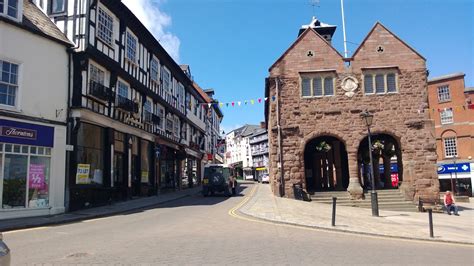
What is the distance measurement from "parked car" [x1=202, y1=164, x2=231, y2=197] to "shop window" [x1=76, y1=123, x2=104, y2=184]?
358 inches

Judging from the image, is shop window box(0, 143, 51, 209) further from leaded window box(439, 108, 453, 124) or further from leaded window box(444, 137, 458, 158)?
leaded window box(444, 137, 458, 158)

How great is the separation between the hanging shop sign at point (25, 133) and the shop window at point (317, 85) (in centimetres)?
1564

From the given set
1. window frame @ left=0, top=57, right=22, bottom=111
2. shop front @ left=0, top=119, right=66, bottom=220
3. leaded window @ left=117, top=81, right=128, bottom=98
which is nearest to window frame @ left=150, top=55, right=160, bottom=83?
leaded window @ left=117, top=81, right=128, bottom=98

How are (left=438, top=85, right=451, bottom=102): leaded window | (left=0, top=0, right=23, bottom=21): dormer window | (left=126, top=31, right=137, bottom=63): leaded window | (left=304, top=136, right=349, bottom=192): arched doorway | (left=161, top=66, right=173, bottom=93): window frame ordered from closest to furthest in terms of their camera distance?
(left=0, top=0, right=23, bottom=21): dormer window < (left=126, top=31, right=137, bottom=63): leaded window < (left=304, top=136, right=349, bottom=192): arched doorway < (left=161, top=66, right=173, bottom=93): window frame < (left=438, top=85, right=451, bottom=102): leaded window

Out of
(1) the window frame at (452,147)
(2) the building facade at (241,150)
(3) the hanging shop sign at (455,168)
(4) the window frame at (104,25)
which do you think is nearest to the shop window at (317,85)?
(4) the window frame at (104,25)

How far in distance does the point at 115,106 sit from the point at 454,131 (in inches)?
1391

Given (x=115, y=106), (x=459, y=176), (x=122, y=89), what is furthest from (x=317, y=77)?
(x=459, y=176)

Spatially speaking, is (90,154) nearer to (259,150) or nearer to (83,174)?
(83,174)

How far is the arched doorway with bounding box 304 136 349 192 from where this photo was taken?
2791 cm

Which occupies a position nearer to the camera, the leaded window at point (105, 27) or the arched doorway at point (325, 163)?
the leaded window at point (105, 27)

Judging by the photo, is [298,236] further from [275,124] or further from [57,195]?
[275,124]

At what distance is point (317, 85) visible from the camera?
25562 millimetres

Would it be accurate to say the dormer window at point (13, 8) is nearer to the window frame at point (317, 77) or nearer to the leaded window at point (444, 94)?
the window frame at point (317, 77)

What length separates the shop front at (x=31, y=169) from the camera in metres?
14.4
